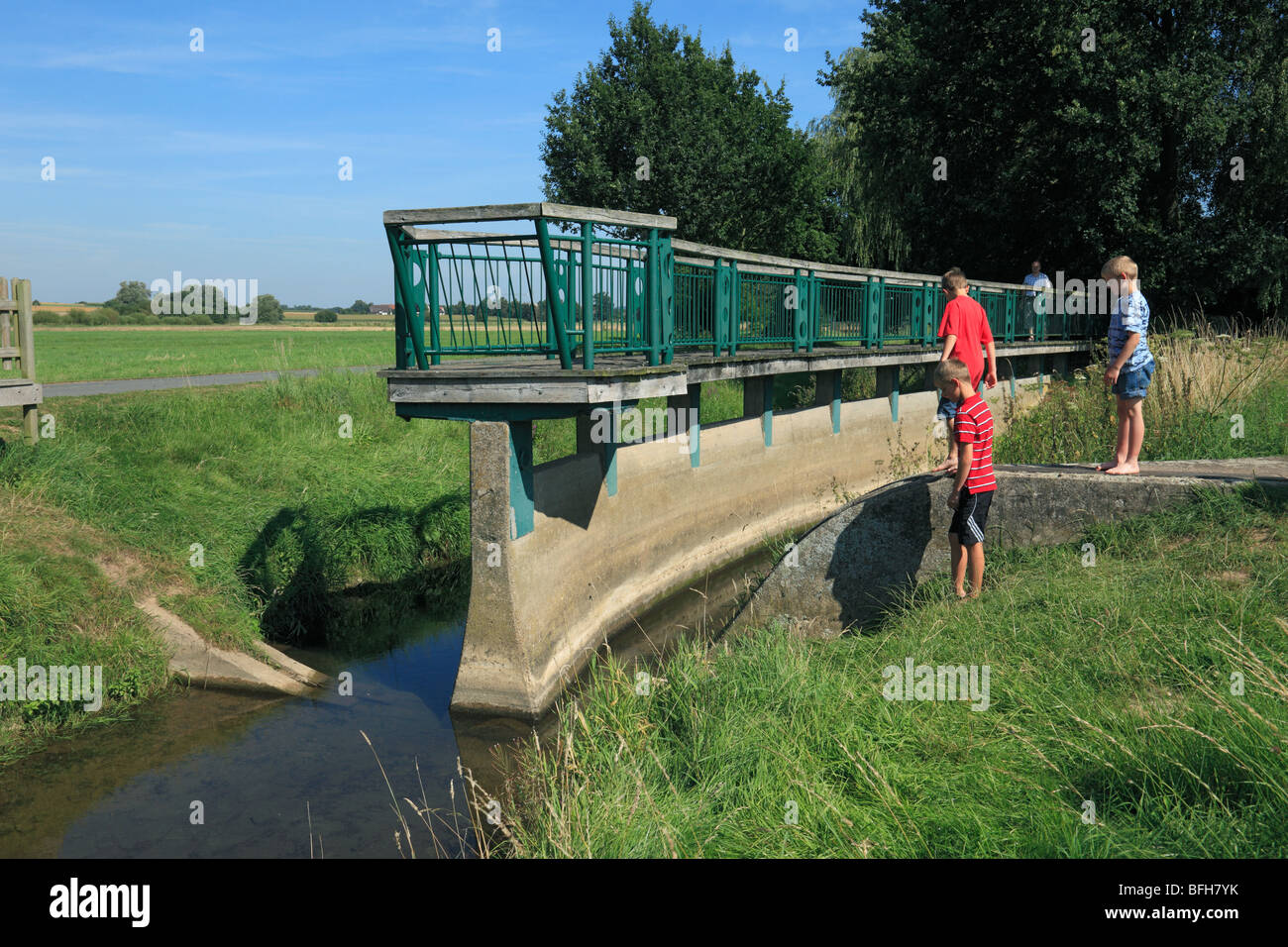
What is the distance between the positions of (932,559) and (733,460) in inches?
237

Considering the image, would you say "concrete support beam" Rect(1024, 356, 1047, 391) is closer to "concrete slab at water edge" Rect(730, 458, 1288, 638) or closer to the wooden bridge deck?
"concrete slab at water edge" Rect(730, 458, 1288, 638)

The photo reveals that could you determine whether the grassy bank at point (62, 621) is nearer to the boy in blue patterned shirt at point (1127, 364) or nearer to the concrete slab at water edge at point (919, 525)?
the concrete slab at water edge at point (919, 525)

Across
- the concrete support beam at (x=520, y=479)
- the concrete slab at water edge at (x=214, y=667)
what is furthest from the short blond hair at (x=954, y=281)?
the concrete slab at water edge at (x=214, y=667)

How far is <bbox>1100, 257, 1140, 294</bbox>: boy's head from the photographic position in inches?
288

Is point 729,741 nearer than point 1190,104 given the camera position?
Yes

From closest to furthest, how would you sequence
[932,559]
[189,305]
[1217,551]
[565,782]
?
[565,782] → [1217,551] → [932,559] → [189,305]

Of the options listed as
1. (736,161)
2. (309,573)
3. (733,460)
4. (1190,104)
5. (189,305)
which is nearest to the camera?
(309,573)

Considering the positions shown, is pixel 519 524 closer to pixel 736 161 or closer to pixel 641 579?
pixel 641 579

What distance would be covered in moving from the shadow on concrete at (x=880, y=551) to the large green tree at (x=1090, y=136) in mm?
19375

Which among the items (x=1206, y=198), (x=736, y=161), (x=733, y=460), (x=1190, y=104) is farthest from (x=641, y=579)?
(x=736, y=161)

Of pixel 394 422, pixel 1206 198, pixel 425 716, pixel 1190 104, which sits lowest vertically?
pixel 425 716

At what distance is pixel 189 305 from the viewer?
477 inches
